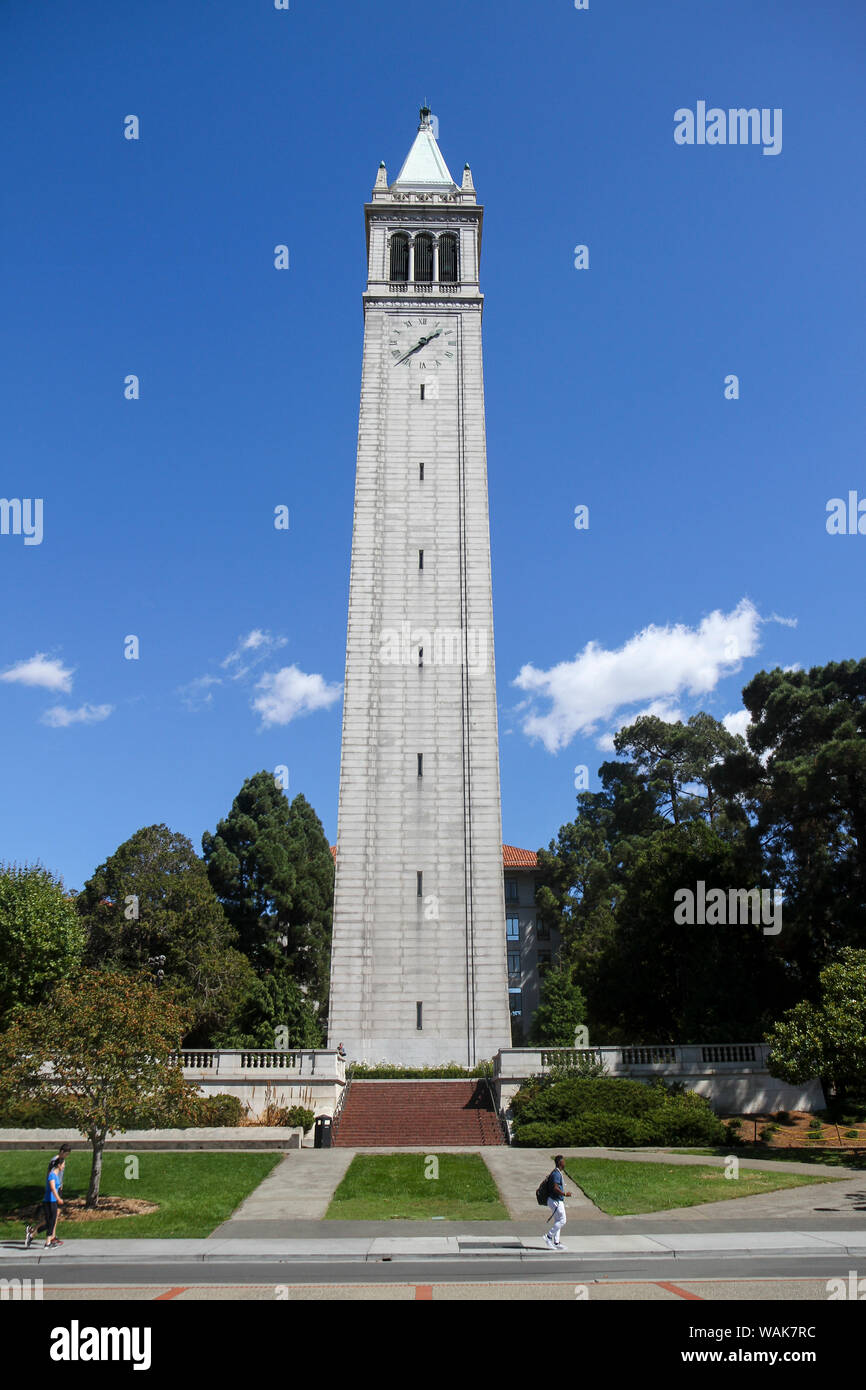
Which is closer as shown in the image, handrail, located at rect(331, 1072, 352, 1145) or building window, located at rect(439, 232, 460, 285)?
handrail, located at rect(331, 1072, 352, 1145)

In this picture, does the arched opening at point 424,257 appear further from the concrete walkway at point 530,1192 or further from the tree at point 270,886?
the concrete walkway at point 530,1192

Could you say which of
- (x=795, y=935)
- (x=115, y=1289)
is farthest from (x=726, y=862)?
(x=115, y=1289)

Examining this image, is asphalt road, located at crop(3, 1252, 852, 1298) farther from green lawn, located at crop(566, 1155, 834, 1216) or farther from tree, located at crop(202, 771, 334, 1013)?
tree, located at crop(202, 771, 334, 1013)

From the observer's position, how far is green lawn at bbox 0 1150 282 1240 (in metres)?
18.5

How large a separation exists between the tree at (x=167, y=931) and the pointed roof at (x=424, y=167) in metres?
48.1

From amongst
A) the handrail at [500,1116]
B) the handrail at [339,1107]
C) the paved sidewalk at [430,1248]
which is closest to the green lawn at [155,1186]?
the paved sidewalk at [430,1248]

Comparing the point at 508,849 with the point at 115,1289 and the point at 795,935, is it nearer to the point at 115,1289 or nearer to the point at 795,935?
the point at 795,935

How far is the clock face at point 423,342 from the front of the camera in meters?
56.0

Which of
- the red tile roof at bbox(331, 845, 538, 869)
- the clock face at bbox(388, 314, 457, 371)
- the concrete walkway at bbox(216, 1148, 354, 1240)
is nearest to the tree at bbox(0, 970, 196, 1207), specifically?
the concrete walkway at bbox(216, 1148, 354, 1240)

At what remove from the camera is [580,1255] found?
Answer: 1522 centimetres

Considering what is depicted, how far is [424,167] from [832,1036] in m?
62.9

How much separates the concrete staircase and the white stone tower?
3.91m

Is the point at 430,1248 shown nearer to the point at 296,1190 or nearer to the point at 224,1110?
the point at 296,1190
